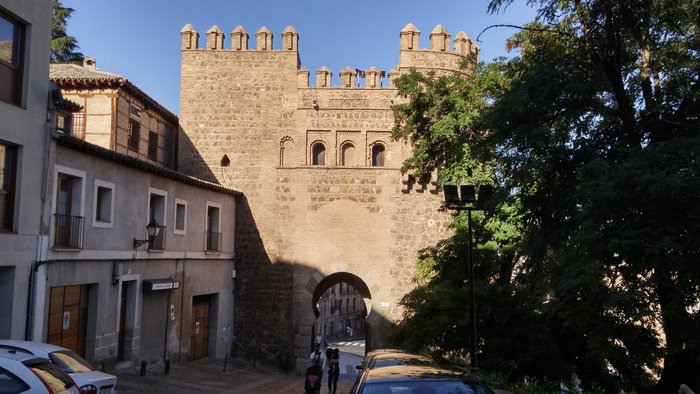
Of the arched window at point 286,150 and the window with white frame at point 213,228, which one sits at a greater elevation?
the arched window at point 286,150

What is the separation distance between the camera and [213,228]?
24.6 m

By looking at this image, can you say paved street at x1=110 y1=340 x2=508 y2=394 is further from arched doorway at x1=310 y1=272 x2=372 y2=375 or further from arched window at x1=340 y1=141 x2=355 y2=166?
arched doorway at x1=310 y1=272 x2=372 y2=375

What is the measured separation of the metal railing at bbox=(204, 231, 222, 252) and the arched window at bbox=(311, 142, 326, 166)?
189 inches

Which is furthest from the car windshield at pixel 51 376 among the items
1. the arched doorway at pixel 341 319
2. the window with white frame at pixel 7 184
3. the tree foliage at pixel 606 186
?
the arched doorway at pixel 341 319

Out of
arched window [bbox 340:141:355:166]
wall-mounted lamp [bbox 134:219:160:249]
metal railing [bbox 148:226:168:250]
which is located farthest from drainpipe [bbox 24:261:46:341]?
arched window [bbox 340:141:355:166]

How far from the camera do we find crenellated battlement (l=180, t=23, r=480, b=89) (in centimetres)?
2594

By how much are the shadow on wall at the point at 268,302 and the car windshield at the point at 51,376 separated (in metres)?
17.2

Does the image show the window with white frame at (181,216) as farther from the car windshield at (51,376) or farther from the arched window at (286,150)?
the car windshield at (51,376)

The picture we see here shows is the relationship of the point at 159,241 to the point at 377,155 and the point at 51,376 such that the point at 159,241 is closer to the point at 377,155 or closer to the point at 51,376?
the point at 377,155

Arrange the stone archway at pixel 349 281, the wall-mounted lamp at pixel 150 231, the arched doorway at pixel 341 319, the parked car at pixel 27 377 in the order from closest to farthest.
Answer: the parked car at pixel 27 377 → the wall-mounted lamp at pixel 150 231 → the stone archway at pixel 349 281 → the arched doorway at pixel 341 319

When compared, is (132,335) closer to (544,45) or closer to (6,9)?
(6,9)

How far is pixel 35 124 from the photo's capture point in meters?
14.1

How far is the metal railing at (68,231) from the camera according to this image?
591 inches

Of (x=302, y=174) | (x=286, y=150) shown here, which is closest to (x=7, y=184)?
(x=302, y=174)
